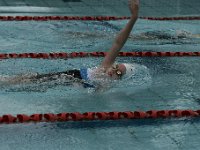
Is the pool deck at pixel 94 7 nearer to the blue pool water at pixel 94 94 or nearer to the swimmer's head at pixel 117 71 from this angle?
the blue pool water at pixel 94 94

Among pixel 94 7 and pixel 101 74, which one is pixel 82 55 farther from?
pixel 94 7

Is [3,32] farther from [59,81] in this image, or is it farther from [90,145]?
[90,145]

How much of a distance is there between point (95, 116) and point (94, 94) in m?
0.86

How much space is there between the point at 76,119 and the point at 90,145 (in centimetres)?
53

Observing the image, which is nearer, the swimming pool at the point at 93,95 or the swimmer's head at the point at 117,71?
the swimming pool at the point at 93,95

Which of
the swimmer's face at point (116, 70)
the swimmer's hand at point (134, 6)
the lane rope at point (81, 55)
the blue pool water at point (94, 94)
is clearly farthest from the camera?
the lane rope at point (81, 55)

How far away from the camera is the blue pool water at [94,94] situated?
411cm

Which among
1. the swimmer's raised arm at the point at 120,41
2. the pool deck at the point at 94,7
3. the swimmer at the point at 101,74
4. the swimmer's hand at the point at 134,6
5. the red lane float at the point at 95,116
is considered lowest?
the red lane float at the point at 95,116

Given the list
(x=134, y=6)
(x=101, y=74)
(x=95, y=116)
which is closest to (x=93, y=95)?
(x=101, y=74)

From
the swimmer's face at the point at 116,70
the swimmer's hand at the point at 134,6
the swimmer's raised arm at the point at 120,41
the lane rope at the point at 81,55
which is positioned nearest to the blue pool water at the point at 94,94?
the lane rope at the point at 81,55

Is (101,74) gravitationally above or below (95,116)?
above

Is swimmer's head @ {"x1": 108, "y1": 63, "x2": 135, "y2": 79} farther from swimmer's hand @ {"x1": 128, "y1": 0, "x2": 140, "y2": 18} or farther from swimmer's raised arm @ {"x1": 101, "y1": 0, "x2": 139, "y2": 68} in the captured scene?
swimmer's hand @ {"x1": 128, "y1": 0, "x2": 140, "y2": 18}

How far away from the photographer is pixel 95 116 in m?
4.54

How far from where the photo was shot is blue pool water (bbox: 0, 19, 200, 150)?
4108 mm
